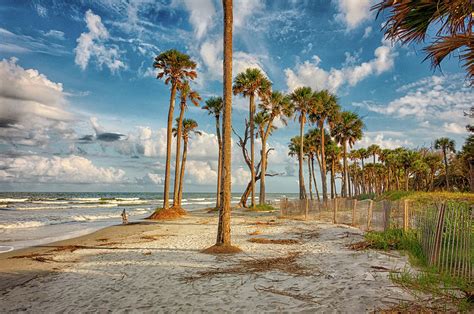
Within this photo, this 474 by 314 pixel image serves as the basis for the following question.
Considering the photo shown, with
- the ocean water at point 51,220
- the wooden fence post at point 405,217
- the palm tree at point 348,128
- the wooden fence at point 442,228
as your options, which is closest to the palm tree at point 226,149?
the wooden fence at point 442,228

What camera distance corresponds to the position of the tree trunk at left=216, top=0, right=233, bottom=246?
10094 mm

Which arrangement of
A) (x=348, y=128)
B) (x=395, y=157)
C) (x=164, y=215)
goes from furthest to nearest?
(x=395, y=157), (x=348, y=128), (x=164, y=215)

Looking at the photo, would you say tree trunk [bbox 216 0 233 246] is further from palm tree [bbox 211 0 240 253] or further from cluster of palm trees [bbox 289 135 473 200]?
cluster of palm trees [bbox 289 135 473 200]

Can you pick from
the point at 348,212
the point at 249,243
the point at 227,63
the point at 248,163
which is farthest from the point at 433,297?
the point at 248,163

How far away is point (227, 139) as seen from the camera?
34.1 ft

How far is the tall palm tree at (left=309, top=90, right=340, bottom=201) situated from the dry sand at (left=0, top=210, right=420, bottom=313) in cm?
2786

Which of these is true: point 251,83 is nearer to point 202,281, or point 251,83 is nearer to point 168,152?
point 168,152

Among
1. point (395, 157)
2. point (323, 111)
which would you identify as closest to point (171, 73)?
point (323, 111)

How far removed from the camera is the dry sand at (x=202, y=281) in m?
5.22

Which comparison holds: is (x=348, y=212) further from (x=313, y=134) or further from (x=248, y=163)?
(x=313, y=134)

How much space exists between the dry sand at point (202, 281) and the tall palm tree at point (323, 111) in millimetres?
27858

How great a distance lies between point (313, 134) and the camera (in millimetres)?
48688

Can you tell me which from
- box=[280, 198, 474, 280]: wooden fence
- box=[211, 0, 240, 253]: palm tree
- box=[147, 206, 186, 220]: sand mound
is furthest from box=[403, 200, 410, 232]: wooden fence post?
box=[147, 206, 186, 220]: sand mound

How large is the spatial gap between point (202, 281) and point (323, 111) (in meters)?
34.7
